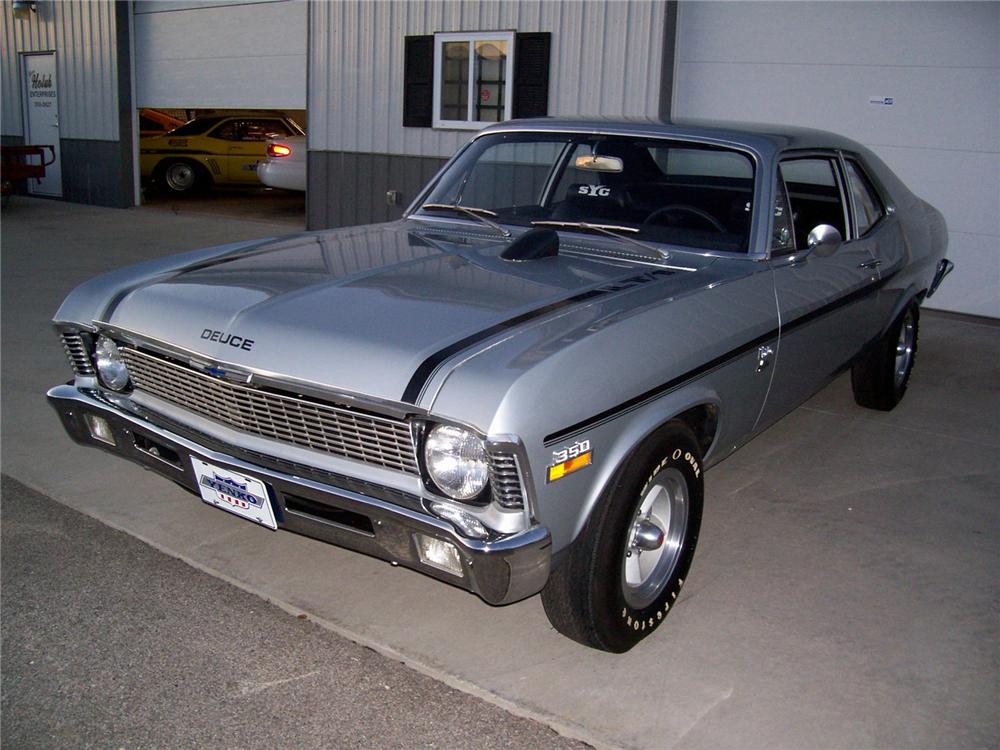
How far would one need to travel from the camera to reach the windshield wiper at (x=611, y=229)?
12.2 ft

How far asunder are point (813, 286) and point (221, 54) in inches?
448

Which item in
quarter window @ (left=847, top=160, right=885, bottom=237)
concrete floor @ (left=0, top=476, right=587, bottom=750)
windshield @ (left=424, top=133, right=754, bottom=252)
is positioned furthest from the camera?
quarter window @ (left=847, top=160, right=885, bottom=237)

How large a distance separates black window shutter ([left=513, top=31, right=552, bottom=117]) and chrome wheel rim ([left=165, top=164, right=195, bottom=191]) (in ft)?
28.8

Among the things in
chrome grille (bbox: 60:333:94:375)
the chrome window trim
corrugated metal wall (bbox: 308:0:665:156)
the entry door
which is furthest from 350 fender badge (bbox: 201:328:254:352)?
the entry door

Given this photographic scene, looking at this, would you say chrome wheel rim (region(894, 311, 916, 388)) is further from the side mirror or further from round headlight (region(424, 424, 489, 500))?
round headlight (region(424, 424, 489, 500))

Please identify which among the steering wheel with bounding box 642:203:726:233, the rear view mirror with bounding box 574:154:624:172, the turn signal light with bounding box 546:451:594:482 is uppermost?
the rear view mirror with bounding box 574:154:624:172

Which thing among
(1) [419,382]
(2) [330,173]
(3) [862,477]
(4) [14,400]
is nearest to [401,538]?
(1) [419,382]

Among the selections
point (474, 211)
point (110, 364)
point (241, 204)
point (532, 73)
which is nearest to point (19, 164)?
point (241, 204)

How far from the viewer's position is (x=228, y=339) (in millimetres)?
2885

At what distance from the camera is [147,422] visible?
3176mm

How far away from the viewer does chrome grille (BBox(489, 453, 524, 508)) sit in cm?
245

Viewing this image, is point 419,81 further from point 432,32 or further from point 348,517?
point 348,517

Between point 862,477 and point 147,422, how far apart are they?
10.3ft

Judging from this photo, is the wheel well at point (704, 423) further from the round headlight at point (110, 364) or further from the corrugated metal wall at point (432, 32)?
the corrugated metal wall at point (432, 32)
